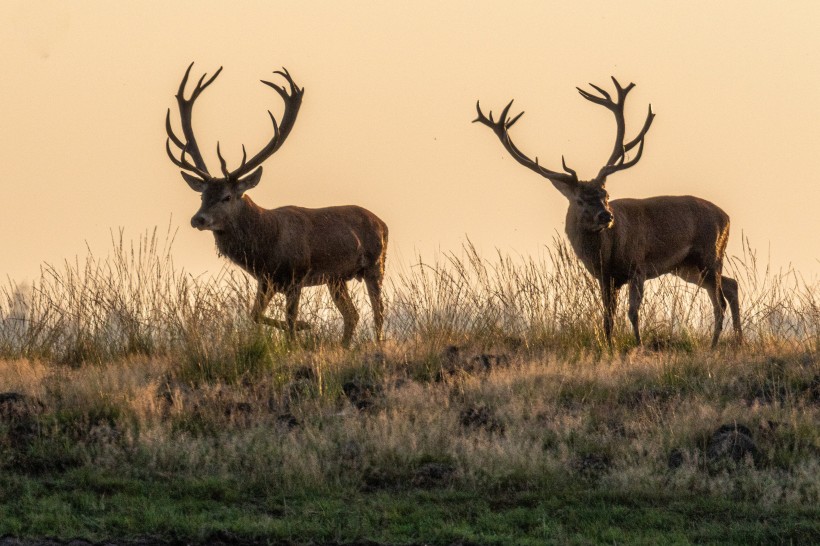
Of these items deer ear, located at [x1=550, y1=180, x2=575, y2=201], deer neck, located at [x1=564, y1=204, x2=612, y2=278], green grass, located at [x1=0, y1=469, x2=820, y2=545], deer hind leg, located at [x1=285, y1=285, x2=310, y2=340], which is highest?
deer ear, located at [x1=550, y1=180, x2=575, y2=201]

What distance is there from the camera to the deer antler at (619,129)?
1758cm

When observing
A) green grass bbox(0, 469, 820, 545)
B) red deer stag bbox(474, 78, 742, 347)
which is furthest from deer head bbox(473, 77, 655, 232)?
green grass bbox(0, 469, 820, 545)

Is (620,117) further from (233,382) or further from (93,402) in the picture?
(93,402)

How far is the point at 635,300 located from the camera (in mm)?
16953

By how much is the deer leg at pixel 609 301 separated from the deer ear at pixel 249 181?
12.5 feet

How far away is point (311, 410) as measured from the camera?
42.5 feet

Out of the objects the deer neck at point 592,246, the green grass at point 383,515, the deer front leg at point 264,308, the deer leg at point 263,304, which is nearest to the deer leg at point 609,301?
the deer neck at point 592,246

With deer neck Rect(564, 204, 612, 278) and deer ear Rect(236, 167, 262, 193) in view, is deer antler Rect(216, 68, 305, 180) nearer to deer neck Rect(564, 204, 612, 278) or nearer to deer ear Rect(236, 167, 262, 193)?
deer ear Rect(236, 167, 262, 193)

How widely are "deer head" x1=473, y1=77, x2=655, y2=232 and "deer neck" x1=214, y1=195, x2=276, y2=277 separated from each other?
275 centimetres

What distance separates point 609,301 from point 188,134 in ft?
16.2

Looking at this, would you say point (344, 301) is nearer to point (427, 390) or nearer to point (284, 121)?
point (284, 121)

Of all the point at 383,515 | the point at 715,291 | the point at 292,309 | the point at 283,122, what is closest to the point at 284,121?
the point at 283,122

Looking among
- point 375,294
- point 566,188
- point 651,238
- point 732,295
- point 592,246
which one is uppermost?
point 566,188

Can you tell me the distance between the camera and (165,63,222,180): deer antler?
17.3 metres
